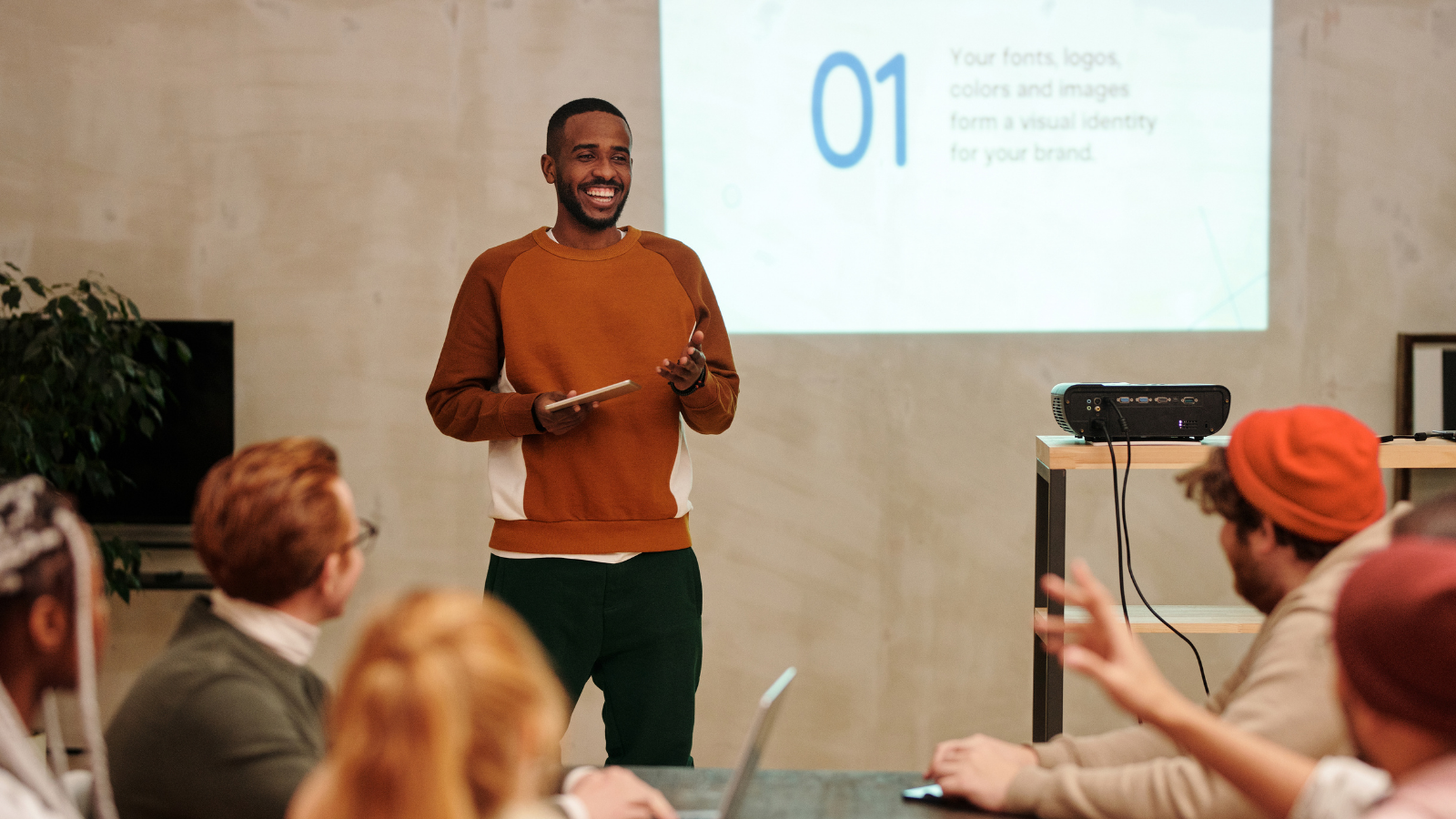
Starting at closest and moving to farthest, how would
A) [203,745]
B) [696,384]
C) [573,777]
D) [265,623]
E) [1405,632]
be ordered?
[1405,632] → [203,745] → [265,623] → [573,777] → [696,384]

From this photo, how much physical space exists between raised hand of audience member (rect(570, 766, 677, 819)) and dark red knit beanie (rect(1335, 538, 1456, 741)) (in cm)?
72

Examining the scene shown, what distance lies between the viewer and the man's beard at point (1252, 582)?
1.38m

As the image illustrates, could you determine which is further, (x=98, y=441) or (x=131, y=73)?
(x=131, y=73)

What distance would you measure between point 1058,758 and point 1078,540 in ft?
6.04

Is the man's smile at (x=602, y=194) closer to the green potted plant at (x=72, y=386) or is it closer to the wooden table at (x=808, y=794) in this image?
the wooden table at (x=808, y=794)

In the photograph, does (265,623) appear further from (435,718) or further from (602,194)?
(602,194)

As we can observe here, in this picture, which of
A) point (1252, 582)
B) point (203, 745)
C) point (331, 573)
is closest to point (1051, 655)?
point (1252, 582)

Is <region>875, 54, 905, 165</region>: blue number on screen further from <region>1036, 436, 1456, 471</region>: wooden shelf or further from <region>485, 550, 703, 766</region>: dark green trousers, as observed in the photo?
<region>485, 550, 703, 766</region>: dark green trousers

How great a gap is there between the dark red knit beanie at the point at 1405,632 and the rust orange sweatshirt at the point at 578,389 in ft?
→ 4.21

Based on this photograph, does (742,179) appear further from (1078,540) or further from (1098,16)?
(1078,540)

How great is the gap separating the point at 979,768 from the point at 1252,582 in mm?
427

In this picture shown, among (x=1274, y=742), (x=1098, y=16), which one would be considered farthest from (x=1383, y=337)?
(x=1274, y=742)

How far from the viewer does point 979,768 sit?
1338mm

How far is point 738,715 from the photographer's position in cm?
321
